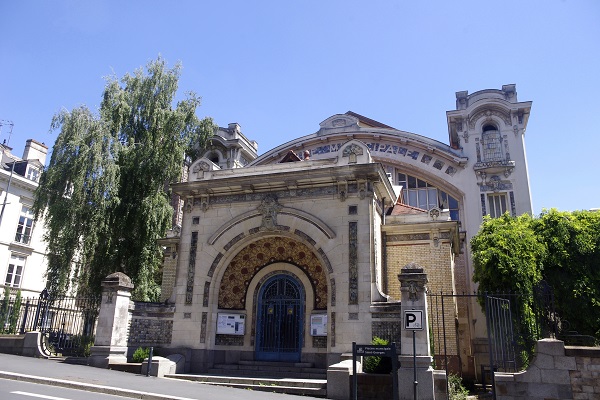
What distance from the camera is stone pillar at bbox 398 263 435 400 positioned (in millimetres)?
12164

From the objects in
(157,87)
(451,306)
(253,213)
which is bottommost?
(451,306)

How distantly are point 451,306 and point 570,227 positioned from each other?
6854mm

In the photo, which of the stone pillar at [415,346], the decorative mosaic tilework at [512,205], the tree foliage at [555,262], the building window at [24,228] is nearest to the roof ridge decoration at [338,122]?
the decorative mosaic tilework at [512,205]

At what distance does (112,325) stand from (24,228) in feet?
81.5

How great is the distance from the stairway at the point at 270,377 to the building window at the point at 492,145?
19.2m

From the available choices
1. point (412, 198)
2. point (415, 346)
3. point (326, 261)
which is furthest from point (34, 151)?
point (415, 346)

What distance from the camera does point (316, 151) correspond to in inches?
1264

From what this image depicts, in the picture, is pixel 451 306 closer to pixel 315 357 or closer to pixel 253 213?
pixel 315 357

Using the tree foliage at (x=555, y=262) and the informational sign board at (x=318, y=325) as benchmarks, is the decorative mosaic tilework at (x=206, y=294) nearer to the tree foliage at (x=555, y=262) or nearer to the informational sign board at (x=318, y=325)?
the informational sign board at (x=318, y=325)

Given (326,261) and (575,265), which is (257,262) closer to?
(326,261)

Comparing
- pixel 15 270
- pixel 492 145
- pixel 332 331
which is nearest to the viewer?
pixel 332 331

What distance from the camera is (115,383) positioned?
38.6 feet

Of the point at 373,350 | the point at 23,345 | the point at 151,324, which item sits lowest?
the point at 23,345

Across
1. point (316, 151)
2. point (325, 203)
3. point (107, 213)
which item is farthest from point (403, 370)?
point (316, 151)
